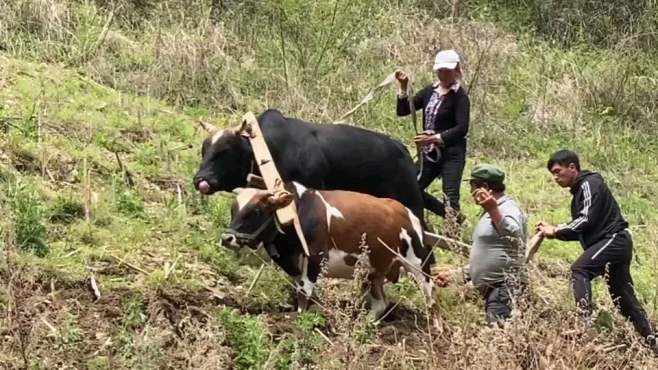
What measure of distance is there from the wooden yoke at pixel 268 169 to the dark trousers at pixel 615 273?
177 centimetres

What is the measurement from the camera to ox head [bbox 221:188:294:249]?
654 centimetres

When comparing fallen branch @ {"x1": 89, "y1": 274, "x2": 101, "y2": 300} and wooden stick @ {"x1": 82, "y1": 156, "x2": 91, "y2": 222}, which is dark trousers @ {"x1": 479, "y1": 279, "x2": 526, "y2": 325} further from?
wooden stick @ {"x1": 82, "y1": 156, "x2": 91, "y2": 222}

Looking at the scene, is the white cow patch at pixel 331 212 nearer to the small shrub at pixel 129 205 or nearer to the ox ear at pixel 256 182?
the ox ear at pixel 256 182

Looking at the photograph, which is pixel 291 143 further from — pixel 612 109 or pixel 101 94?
pixel 612 109

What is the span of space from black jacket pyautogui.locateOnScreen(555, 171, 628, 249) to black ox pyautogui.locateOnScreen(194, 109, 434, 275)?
989 millimetres

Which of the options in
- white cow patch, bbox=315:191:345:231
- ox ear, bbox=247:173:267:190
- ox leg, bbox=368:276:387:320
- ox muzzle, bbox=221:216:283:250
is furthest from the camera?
ox ear, bbox=247:173:267:190

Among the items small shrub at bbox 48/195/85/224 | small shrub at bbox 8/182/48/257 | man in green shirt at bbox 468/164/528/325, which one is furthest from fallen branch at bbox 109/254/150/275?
man in green shirt at bbox 468/164/528/325

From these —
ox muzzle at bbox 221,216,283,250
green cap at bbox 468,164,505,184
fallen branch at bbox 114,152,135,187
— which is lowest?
fallen branch at bbox 114,152,135,187

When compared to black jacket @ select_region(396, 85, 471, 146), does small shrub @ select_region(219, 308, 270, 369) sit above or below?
below

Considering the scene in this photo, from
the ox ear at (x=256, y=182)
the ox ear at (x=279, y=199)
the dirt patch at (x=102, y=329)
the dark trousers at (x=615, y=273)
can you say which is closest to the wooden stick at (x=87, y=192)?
the dirt patch at (x=102, y=329)

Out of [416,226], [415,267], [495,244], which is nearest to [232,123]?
[416,226]

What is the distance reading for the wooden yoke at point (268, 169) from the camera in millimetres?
6609

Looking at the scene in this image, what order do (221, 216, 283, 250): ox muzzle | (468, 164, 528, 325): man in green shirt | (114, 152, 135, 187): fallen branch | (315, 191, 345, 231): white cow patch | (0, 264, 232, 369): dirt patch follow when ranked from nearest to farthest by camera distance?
(0, 264, 232, 369): dirt patch < (468, 164, 528, 325): man in green shirt < (221, 216, 283, 250): ox muzzle < (315, 191, 345, 231): white cow patch < (114, 152, 135, 187): fallen branch

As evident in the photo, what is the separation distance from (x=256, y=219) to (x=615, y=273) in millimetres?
2384
